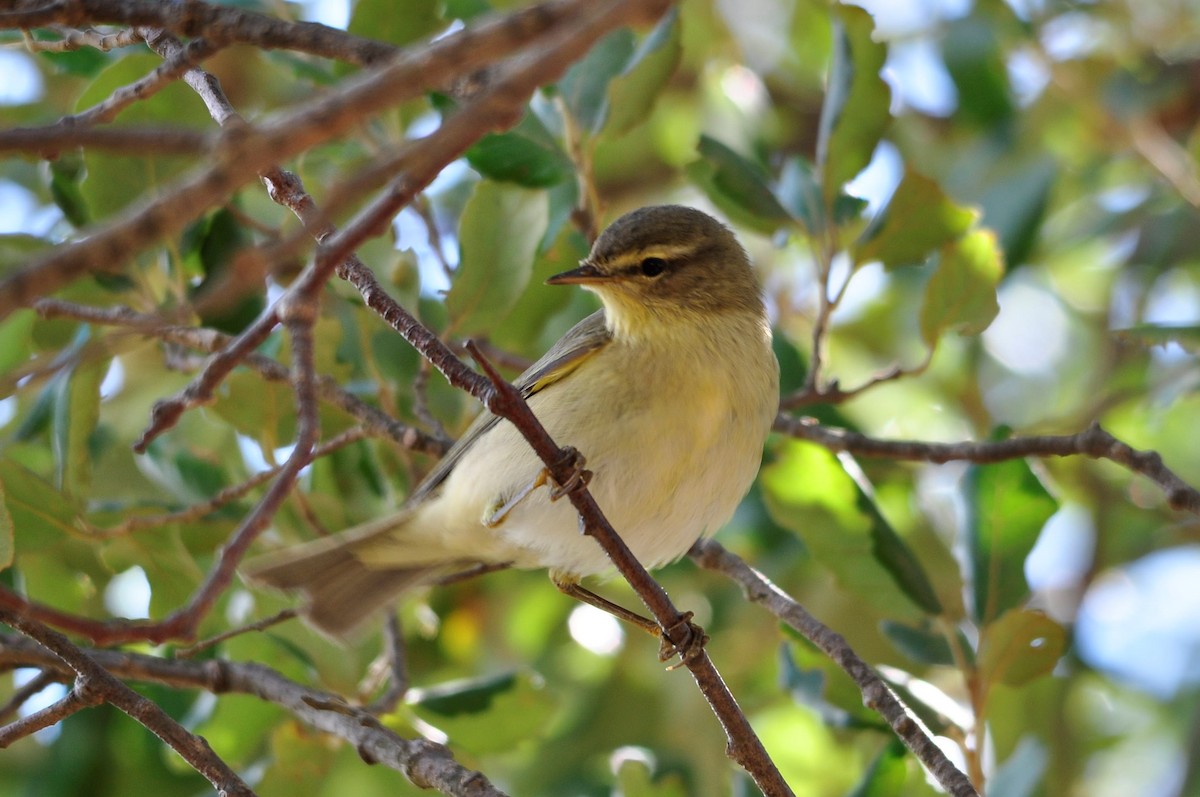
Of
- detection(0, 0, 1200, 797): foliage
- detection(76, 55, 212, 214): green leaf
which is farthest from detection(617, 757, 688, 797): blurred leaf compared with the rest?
detection(76, 55, 212, 214): green leaf

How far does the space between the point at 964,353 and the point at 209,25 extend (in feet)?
11.6

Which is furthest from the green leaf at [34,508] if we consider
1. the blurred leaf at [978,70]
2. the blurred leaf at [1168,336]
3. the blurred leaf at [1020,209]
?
the blurred leaf at [978,70]

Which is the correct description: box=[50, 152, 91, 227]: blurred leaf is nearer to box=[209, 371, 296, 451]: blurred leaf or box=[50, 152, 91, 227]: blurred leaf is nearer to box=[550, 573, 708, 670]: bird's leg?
box=[209, 371, 296, 451]: blurred leaf

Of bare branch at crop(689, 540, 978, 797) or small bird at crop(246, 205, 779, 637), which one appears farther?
small bird at crop(246, 205, 779, 637)

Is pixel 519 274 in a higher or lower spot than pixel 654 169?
lower

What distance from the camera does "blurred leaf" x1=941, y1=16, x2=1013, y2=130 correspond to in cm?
451

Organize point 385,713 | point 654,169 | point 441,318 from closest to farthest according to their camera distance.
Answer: point 385,713, point 441,318, point 654,169

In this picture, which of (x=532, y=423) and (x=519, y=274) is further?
(x=519, y=274)

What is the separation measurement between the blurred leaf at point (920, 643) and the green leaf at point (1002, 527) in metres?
0.14

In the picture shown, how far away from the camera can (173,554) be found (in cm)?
317

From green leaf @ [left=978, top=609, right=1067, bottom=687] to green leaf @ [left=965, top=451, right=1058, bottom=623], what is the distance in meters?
0.07

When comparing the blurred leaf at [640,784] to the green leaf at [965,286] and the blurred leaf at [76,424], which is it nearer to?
the green leaf at [965,286]

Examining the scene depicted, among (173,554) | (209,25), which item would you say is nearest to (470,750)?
(173,554)

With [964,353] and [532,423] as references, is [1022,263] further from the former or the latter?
[532,423]
